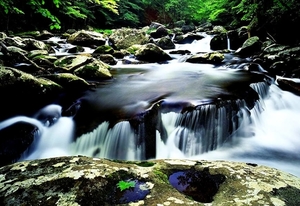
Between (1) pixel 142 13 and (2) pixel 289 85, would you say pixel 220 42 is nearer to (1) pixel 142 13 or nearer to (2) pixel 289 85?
(2) pixel 289 85

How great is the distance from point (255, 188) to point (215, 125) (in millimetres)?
2898

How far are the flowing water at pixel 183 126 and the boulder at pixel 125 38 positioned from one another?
8.92 metres

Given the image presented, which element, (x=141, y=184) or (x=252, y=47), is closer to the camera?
(x=141, y=184)

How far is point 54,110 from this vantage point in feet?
17.7

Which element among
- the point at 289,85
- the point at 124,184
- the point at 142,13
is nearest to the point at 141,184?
the point at 124,184

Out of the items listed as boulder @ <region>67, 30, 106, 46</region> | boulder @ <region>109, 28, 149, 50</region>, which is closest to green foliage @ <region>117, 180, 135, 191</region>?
boulder @ <region>109, 28, 149, 50</region>

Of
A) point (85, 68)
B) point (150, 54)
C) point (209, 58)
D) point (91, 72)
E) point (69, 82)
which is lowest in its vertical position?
point (69, 82)

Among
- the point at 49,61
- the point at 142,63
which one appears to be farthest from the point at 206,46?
the point at 49,61

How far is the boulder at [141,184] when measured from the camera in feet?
5.95

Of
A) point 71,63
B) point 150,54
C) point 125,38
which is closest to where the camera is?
point 71,63

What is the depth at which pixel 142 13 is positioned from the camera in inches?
1425

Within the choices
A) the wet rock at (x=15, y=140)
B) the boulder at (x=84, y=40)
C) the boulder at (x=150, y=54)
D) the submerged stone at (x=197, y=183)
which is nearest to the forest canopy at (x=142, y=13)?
the boulder at (x=84, y=40)

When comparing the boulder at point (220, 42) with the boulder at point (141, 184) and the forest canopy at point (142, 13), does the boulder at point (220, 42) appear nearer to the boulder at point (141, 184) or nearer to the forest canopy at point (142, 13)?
the forest canopy at point (142, 13)

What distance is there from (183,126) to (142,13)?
34655 mm
